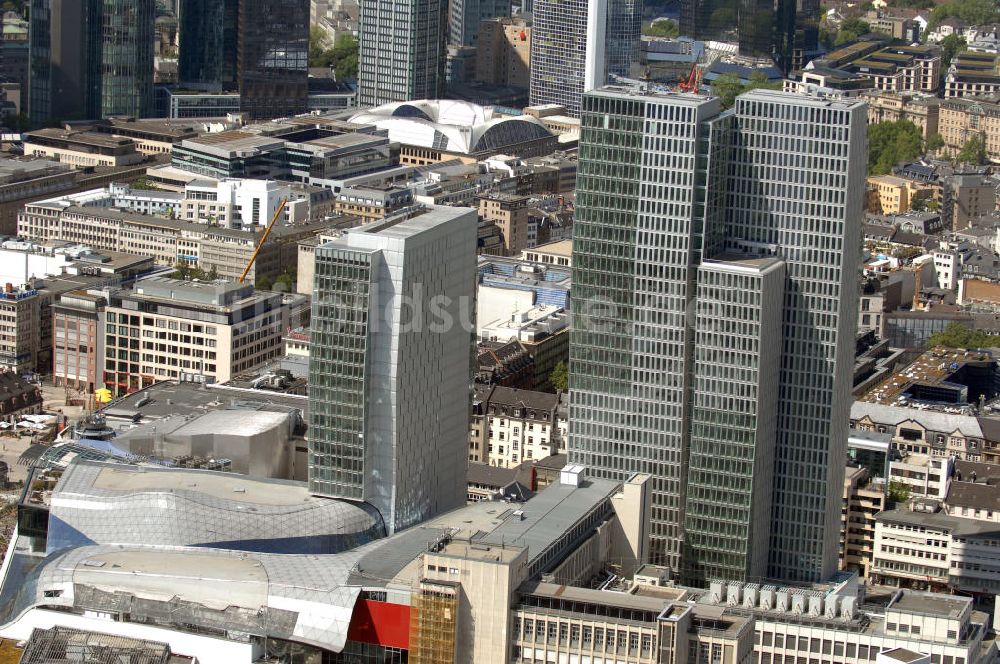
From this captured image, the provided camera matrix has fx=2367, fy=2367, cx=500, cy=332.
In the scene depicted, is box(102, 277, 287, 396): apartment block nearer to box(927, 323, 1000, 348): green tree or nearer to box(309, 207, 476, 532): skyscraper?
box(309, 207, 476, 532): skyscraper

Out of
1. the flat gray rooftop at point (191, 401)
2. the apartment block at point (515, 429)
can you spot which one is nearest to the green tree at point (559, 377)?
the apartment block at point (515, 429)

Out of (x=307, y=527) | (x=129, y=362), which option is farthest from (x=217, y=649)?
(x=129, y=362)

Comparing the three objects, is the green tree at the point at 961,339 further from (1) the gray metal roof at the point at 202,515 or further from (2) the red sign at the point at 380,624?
(2) the red sign at the point at 380,624

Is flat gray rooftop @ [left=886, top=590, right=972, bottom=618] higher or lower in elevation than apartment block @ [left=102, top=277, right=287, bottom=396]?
lower

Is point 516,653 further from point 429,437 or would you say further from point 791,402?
point 791,402

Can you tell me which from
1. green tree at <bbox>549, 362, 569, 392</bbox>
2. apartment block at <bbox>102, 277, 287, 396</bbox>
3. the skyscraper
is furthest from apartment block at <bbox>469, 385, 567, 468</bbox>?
the skyscraper

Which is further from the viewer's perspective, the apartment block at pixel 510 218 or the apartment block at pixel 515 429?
the apartment block at pixel 510 218

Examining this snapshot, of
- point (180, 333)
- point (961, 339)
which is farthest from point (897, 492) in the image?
point (180, 333)
